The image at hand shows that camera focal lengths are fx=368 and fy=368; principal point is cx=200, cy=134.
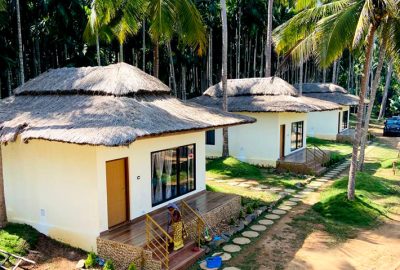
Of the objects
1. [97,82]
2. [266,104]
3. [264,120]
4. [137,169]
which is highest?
[97,82]

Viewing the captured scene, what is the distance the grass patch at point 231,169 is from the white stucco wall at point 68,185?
698cm

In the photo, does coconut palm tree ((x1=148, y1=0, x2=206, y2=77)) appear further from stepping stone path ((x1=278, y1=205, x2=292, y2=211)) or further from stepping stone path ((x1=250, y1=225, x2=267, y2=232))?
stepping stone path ((x1=250, y1=225, x2=267, y2=232))

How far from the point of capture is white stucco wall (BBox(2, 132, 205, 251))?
29.7 feet

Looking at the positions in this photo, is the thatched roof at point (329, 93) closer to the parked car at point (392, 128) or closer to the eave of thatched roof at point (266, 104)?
the parked car at point (392, 128)

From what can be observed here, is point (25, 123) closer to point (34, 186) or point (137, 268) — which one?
point (34, 186)

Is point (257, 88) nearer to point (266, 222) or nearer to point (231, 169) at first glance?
point (231, 169)

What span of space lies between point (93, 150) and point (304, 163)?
1207 cm

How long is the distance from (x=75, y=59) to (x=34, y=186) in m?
16.5

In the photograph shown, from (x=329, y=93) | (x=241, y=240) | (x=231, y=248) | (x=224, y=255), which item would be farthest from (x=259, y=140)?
(x=329, y=93)

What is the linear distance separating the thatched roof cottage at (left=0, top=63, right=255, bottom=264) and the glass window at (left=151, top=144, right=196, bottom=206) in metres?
0.03

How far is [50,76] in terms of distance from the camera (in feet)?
41.0

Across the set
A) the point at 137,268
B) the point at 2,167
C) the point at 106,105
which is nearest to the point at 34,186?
the point at 2,167

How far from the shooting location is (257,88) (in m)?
20.6

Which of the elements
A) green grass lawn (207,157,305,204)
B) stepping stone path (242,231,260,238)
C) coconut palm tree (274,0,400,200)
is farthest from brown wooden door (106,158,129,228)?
coconut palm tree (274,0,400,200)
